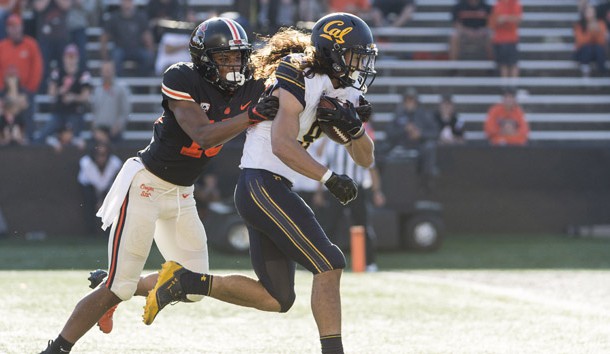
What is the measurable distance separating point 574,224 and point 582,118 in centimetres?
282

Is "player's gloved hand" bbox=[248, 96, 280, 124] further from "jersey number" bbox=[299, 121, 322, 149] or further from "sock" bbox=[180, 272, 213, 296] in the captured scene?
"sock" bbox=[180, 272, 213, 296]

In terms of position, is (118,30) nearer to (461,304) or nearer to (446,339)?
(461,304)

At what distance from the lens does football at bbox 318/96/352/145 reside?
534cm

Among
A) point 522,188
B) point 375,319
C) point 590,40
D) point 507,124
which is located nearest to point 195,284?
point 375,319

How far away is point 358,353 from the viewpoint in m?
6.13

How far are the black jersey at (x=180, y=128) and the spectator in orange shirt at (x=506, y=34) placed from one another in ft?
36.3

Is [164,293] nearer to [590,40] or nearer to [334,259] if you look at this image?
[334,259]

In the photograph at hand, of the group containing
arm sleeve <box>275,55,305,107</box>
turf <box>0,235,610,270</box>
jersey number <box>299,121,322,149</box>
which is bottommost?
turf <box>0,235,610,270</box>

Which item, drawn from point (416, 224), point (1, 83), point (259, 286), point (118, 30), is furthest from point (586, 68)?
point (259, 286)

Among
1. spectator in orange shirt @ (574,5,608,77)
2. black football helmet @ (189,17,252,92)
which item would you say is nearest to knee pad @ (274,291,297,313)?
black football helmet @ (189,17,252,92)

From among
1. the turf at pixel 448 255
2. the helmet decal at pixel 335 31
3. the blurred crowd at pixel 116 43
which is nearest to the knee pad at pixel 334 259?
the helmet decal at pixel 335 31

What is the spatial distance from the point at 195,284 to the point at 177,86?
1.00 metres

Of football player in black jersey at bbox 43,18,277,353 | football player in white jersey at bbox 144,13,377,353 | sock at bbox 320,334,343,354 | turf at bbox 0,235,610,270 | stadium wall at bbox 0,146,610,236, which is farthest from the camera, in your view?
→ stadium wall at bbox 0,146,610,236

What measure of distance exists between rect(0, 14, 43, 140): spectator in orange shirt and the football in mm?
9840
